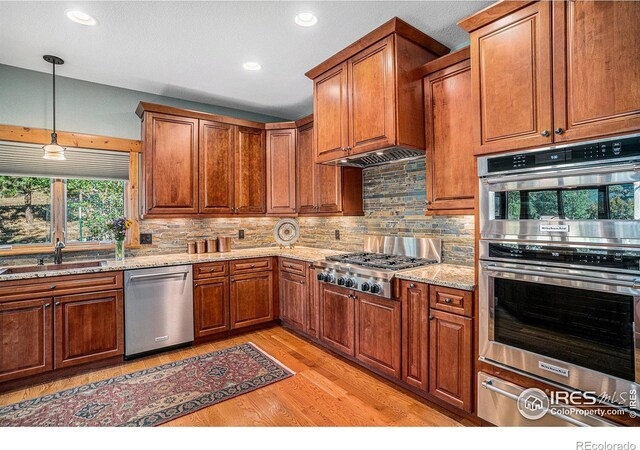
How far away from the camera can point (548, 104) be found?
181 cm

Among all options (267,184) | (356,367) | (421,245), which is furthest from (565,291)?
(267,184)

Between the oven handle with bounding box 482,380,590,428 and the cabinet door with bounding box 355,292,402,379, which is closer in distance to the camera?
the oven handle with bounding box 482,380,590,428

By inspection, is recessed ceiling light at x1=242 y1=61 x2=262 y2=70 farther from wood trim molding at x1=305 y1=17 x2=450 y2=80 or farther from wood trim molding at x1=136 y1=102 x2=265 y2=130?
wood trim molding at x1=136 y1=102 x2=265 y2=130

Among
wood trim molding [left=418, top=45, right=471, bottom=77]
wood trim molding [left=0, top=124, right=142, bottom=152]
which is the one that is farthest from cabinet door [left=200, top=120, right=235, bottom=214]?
wood trim molding [left=418, top=45, right=471, bottom=77]

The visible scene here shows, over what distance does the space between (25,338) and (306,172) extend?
304cm

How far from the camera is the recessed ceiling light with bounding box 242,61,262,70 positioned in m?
3.22

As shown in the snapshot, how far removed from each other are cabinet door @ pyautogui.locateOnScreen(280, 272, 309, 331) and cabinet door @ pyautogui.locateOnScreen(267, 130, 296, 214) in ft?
2.91

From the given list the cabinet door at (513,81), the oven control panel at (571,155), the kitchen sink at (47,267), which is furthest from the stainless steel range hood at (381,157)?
the kitchen sink at (47,267)

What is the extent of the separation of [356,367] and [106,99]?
373cm

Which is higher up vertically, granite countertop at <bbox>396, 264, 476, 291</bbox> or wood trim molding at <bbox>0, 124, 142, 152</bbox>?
wood trim molding at <bbox>0, 124, 142, 152</bbox>

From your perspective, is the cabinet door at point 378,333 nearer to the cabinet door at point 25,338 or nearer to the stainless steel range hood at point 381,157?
the stainless steel range hood at point 381,157
